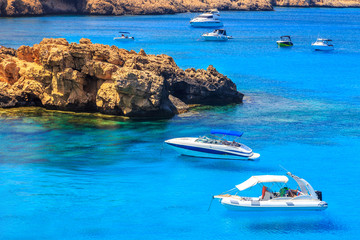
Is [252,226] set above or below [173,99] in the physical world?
below

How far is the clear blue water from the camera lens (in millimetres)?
30078

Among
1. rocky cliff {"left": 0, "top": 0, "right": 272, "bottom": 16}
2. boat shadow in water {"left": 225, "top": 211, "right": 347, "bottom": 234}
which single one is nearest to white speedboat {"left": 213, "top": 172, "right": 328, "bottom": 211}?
boat shadow in water {"left": 225, "top": 211, "right": 347, "bottom": 234}

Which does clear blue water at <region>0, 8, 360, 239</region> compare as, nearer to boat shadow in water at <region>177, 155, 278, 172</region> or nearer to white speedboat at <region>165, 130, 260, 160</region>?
boat shadow in water at <region>177, 155, 278, 172</region>

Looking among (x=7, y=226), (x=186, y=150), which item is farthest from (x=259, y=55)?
(x=7, y=226)

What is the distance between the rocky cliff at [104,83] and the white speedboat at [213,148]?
8805mm

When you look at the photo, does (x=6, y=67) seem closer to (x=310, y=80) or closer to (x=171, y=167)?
(x=171, y=167)

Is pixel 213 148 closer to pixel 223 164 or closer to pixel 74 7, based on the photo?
pixel 223 164

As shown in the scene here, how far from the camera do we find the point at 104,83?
50.4 meters

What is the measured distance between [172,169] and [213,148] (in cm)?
394

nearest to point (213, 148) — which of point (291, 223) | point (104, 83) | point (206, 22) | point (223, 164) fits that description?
point (223, 164)

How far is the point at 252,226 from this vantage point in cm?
3036

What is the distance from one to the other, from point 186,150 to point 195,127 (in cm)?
630

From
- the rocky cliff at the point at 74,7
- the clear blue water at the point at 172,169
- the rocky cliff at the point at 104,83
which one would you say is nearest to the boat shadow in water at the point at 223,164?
the clear blue water at the point at 172,169

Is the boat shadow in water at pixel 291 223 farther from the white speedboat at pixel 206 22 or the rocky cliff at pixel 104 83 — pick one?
the white speedboat at pixel 206 22
